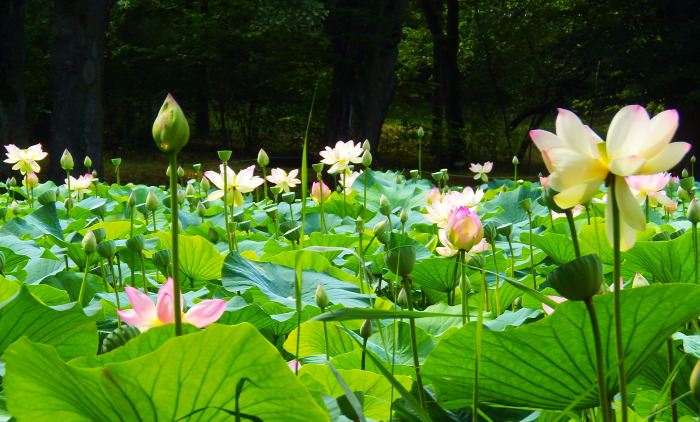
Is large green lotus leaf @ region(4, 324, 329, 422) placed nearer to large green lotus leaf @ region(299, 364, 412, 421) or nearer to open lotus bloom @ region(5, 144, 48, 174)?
large green lotus leaf @ region(299, 364, 412, 421)

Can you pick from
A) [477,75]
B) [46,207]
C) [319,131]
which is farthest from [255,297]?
[477,75]

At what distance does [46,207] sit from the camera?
1295 millimetres

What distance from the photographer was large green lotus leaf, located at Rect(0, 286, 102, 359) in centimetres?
55

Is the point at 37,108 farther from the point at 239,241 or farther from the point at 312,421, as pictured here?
the point at 312,421

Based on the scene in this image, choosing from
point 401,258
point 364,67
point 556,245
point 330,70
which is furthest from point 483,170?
point 330,70

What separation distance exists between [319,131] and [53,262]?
10.7m

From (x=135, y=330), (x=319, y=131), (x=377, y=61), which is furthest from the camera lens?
(x=319, y=131)

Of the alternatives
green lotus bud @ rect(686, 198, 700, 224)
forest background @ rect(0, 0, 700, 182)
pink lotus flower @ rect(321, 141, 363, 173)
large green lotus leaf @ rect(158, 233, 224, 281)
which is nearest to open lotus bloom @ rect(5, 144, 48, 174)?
pink lotus flower @ rect(321, 141, 363, 173)

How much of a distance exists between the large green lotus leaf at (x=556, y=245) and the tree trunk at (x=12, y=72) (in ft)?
19.3

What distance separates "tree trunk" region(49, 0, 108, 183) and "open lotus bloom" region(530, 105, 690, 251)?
18.7 feet

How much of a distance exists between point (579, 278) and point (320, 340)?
0.46 meters

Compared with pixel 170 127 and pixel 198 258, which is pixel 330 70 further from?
pixel 170 127

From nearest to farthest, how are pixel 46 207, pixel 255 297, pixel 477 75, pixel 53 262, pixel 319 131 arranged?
pixel 255 297, pixel 53 262, pixel 46 207, pixel 319 131, pixel 477 75

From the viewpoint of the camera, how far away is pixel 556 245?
3.40 ft
